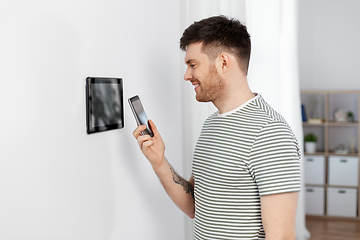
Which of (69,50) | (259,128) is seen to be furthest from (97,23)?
(259,128)

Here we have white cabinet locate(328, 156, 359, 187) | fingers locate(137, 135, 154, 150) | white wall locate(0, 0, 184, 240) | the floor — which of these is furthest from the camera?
white cabinet locate(328, 156, 359, 187)

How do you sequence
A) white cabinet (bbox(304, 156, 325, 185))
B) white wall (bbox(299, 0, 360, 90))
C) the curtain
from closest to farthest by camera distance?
1. the curtain
2. white cabinet (bbox(304, 156, 325, 185))
3. white wall (bbox(299, 0, 360, 90))

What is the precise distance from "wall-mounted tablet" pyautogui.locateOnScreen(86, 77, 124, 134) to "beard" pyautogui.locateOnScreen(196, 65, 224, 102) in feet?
0.84

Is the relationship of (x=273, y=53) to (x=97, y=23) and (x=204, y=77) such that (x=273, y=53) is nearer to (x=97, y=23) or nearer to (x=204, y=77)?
(x=204, y=77)

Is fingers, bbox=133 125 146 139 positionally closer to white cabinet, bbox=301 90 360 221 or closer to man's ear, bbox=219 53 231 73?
man's ear, bbox=219 53 231 73

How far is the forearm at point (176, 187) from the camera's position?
1.23 metres

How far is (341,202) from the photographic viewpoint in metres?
4.21

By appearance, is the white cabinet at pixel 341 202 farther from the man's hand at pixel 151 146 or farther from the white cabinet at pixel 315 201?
the man's hand at pixel 151 146

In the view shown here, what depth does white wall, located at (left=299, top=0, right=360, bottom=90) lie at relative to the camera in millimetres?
4441

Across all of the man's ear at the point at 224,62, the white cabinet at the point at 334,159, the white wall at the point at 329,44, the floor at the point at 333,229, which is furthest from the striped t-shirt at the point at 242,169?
the white wall at the point at 329,44

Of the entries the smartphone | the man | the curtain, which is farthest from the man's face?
the curtain

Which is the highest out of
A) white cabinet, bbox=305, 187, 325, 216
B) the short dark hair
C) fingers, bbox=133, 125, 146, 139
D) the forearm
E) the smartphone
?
the short dark hair

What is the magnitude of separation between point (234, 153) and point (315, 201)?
3617 mm

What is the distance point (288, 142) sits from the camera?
1023 mm
